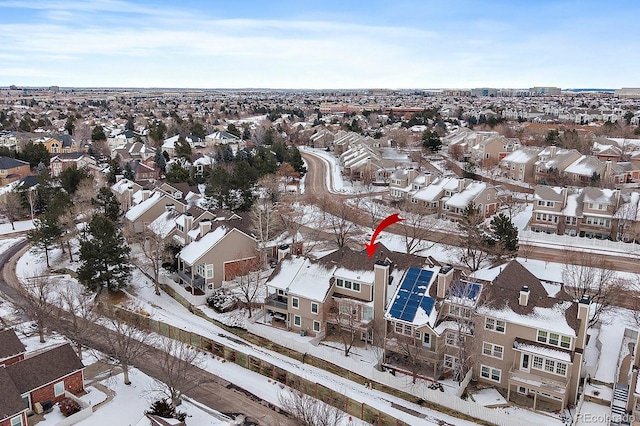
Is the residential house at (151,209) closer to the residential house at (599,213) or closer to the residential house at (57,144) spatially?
the residential house at (599,213)

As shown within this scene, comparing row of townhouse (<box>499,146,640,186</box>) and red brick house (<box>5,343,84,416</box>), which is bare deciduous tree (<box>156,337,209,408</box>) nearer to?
red brick house (<box>5,343,84,416</box>)

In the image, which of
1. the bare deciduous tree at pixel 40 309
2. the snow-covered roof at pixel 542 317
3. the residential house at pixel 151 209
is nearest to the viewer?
the snow-covered roof at pixel 542 317

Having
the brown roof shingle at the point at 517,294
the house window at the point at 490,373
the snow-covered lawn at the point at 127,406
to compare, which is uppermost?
the brown roof shingle at the point at 517,294

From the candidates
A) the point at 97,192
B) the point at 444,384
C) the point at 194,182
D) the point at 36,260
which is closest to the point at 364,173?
the point at 194,182

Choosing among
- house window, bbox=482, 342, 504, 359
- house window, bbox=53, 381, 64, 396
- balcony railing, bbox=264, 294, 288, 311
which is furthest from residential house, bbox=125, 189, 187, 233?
house window, bbox=482, 342, 504, 359

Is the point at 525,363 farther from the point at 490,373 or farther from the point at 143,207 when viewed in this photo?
the point at 143,207

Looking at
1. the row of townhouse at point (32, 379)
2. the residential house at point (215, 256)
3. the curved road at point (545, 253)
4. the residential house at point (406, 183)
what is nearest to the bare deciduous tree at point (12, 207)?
the residential house at point (215, 256)
